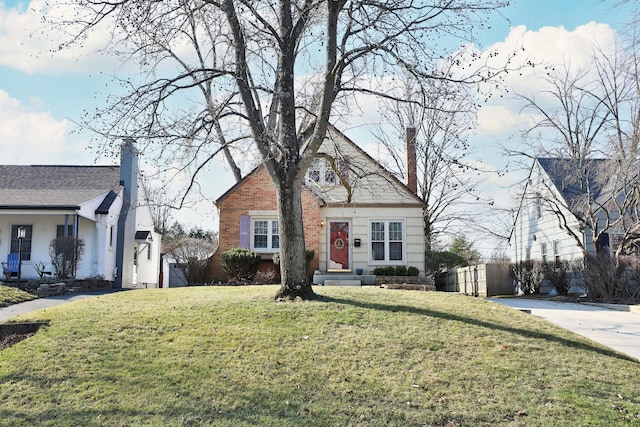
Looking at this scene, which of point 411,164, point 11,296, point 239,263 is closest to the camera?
point 11,296

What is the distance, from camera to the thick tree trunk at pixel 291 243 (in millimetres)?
10828

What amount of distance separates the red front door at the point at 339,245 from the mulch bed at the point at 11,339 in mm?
13555

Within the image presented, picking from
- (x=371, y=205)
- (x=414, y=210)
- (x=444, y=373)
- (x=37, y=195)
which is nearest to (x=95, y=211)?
(x=37, y=195)

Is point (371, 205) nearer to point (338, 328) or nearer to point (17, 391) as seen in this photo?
point (338, 328)

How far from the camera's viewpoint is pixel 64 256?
19.1m

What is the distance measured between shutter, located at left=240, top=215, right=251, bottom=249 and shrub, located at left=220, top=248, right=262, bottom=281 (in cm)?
92

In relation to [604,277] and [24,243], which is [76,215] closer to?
[24,243]

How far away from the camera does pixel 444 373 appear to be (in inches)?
286

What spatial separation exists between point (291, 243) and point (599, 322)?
7754 millimetres

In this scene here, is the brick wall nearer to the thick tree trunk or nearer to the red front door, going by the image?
the red front door

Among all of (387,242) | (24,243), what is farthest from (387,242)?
(24,243)

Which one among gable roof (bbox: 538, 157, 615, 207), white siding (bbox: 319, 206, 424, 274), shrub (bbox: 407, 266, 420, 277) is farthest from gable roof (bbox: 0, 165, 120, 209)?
gable roof (bbox: 538, 157, 615, 207)

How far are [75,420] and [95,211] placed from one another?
17873 mm

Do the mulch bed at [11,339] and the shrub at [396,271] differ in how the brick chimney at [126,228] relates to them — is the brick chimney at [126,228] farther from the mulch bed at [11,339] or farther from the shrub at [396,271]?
the mulch bed at [11,339]
